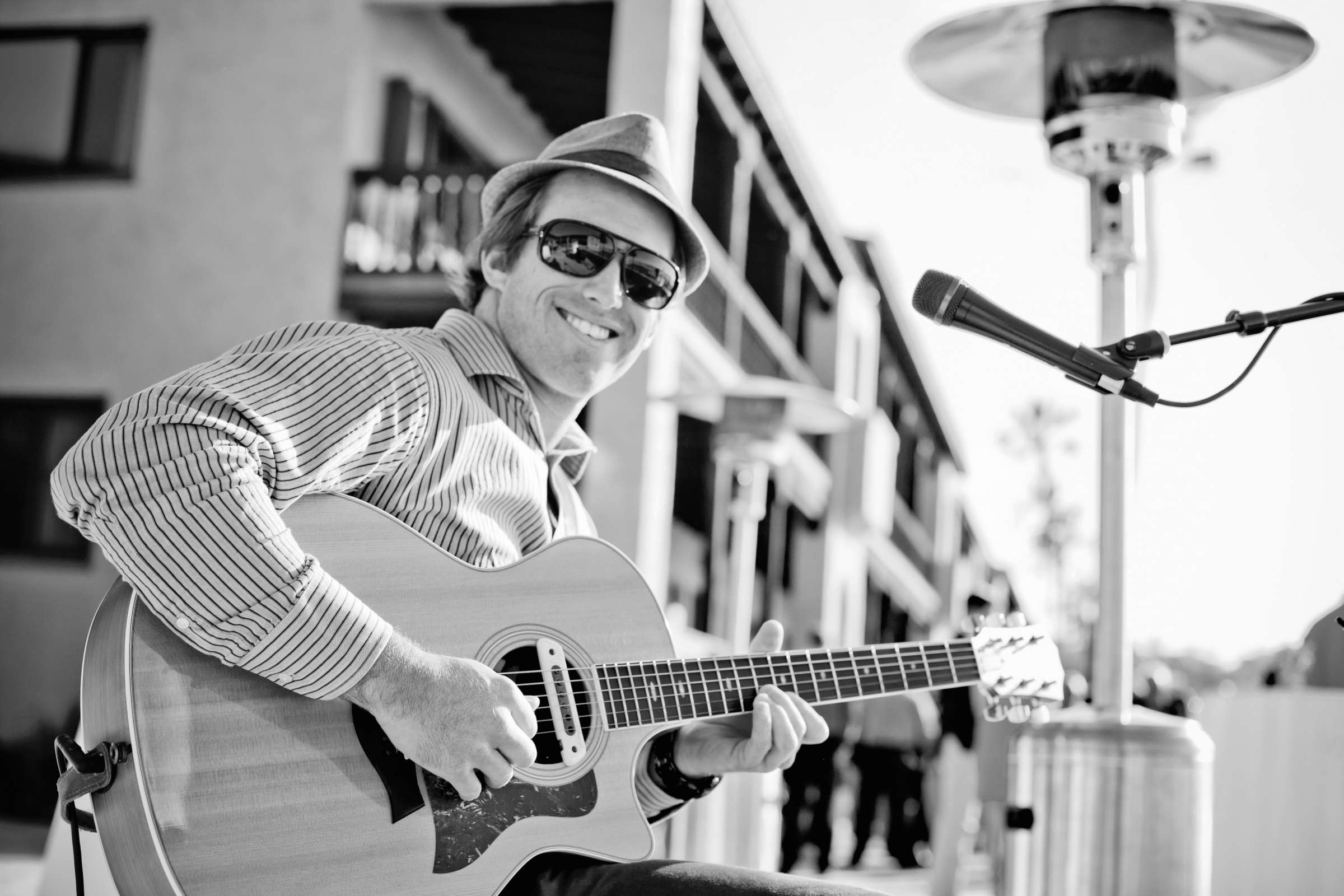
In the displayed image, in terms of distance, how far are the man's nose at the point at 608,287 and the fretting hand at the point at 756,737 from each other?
0.73m

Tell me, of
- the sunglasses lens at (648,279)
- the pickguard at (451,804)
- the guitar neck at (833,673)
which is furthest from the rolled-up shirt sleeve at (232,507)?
the sunglasses lens at (648,279)

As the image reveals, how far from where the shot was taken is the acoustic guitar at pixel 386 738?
188 centimetres

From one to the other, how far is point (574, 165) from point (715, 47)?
34.8 feet

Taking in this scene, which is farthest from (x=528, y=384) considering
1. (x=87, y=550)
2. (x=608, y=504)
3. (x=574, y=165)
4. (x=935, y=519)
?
(x=935, y=519)

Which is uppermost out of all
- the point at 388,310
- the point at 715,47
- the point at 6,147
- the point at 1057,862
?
the point at 715,47

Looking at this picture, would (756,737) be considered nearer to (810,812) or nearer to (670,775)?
(670,775)

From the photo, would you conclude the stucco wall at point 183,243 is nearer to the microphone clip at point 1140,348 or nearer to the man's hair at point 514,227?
the man's hair at point 514,227

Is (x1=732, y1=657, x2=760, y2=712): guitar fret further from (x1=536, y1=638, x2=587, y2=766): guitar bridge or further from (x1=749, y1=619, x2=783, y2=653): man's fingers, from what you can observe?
(x1=536, y1=638, x2=587, y2=766): guitar bridge

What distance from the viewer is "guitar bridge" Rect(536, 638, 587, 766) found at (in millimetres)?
2301

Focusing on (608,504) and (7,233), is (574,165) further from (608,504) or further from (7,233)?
(7,233)

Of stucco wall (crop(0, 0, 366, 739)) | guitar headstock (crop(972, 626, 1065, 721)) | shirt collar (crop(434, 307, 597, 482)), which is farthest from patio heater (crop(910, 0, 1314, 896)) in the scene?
stucco wall (crop(0, 0, 366, 739))

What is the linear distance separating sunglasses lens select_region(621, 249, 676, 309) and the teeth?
10cm

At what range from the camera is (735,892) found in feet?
7.18

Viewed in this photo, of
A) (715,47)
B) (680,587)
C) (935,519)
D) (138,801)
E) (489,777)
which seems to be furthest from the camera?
(935,519)
